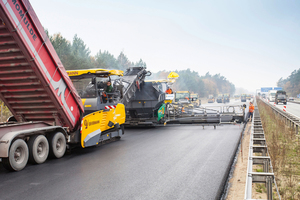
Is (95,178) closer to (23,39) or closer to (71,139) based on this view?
(71,139)

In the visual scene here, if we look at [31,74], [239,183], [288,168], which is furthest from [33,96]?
[288,168]

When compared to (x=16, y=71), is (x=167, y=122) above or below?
below

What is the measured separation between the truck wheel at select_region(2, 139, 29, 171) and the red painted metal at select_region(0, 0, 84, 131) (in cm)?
144

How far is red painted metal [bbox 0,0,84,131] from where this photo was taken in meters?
5.88

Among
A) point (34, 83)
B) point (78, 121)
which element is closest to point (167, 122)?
point (78, 121)

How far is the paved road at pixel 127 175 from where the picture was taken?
5043mm

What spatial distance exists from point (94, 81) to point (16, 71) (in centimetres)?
279

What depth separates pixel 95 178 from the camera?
600 centimetres

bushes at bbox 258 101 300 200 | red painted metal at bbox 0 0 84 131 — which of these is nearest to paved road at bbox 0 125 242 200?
bushes at bbox 258 101 300 200

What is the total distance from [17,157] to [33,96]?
5.62 feet

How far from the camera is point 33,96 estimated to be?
747cm

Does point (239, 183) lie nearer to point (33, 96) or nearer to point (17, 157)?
point (17, 157)

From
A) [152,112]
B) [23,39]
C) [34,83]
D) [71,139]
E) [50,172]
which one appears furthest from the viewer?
A: [152,112]

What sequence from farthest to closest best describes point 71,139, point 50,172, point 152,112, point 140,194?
1. point 152,112
2. point 71,139
3. point 50,172
4. point 140,194
